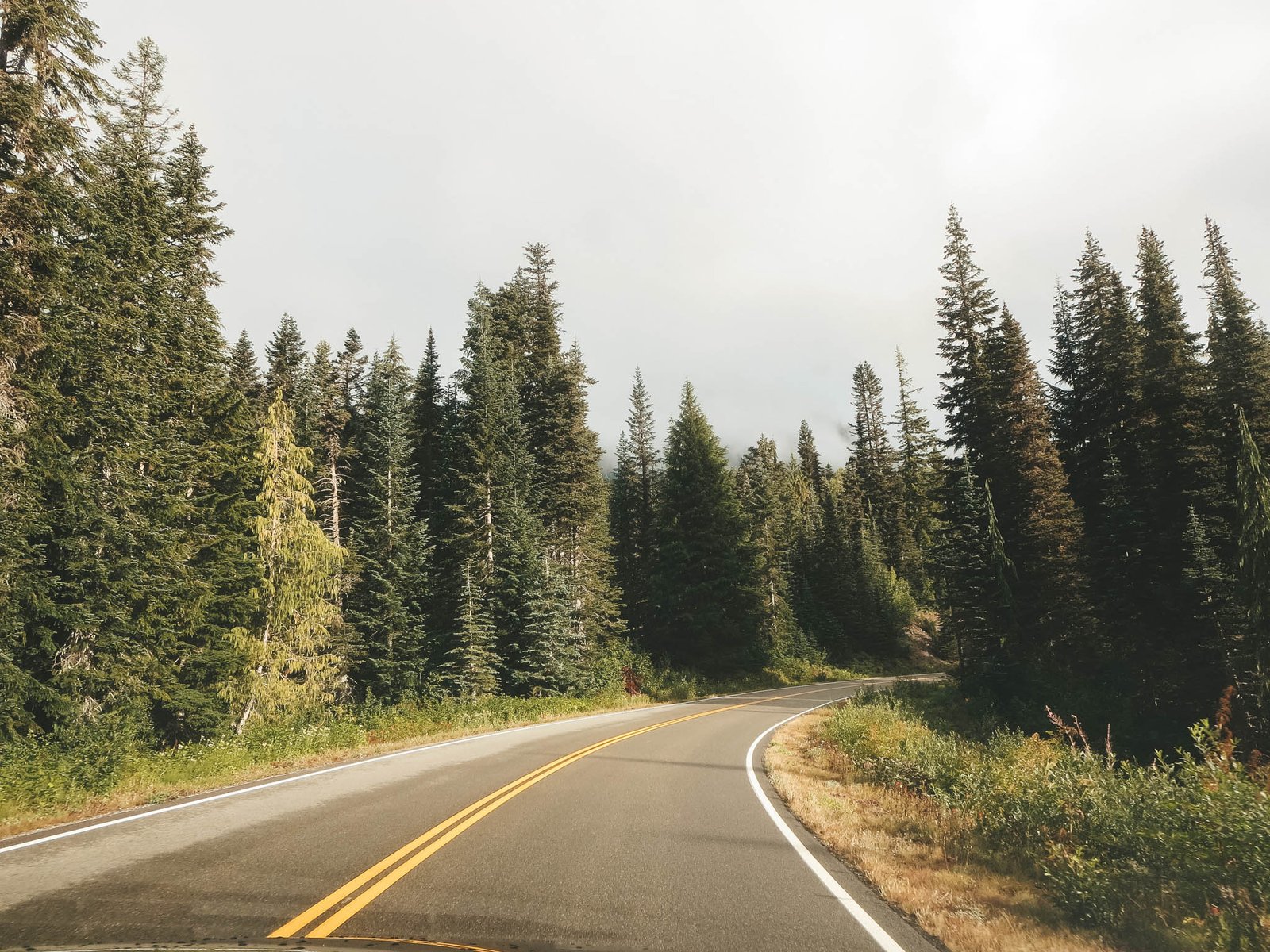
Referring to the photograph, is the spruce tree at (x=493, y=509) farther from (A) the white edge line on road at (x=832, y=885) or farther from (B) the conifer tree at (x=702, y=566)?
(A) the white edge line on road at (x=832, y=885)

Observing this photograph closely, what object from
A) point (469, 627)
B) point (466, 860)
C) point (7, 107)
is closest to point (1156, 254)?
point (469, 627)

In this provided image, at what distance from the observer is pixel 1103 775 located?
834 centimetres

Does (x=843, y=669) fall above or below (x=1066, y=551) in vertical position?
below

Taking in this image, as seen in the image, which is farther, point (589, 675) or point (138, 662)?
point (589, 675)

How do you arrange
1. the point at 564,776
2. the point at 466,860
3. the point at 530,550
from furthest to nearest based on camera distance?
the point at 530,550 → the point at 564,776 → the point at 466,860

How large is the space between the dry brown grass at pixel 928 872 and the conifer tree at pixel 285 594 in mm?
16471

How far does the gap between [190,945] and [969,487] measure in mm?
33550

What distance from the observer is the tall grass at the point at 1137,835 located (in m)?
5.11

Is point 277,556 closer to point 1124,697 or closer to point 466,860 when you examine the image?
point 466,860

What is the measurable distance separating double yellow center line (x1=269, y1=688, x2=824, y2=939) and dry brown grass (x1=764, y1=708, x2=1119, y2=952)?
14.0 ft

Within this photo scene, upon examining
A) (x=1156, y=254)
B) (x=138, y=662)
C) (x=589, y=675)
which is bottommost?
(x=589, y=675)

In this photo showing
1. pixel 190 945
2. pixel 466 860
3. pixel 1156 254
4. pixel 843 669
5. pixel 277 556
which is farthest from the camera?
pixel 843 669

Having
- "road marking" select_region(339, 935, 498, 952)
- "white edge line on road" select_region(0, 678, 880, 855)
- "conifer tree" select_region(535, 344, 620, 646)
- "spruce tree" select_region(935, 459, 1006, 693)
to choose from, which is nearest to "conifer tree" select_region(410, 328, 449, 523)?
"conifer tree" select_region(535, 344, 620, 646)

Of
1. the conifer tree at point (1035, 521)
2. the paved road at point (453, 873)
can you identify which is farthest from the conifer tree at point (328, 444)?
the conifer tree at point (1035, 521)
